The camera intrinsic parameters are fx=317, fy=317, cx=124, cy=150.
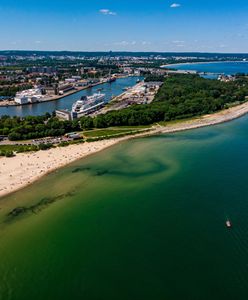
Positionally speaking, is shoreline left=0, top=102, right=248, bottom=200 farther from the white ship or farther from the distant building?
the white ship

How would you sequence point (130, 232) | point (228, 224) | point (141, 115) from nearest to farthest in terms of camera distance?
point (130, 232) < point (228, 224) < point (141, 115)

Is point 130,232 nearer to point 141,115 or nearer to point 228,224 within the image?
point 228,224

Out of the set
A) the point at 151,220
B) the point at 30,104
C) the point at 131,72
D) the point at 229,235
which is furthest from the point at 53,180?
the point at 131,72

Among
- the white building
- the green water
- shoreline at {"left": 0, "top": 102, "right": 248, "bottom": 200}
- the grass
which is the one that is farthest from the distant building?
the green water

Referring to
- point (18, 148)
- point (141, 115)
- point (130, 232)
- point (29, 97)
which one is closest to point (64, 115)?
point (141, 115)

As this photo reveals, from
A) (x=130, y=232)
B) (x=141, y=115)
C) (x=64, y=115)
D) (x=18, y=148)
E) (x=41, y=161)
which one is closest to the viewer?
(x=130, y=232)
